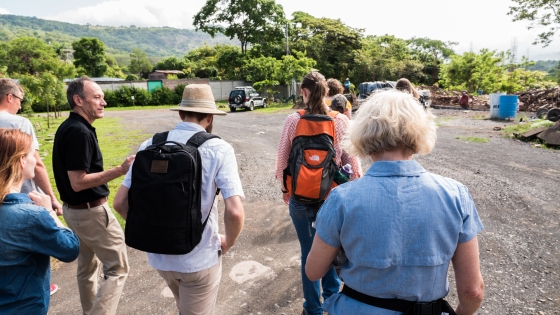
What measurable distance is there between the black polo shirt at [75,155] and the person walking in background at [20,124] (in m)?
0.47

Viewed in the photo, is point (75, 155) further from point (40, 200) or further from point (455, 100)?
point (455, 100)

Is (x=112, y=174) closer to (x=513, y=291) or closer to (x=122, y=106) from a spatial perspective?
(x=513, y=291)

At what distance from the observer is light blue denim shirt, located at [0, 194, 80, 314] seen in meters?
1.67

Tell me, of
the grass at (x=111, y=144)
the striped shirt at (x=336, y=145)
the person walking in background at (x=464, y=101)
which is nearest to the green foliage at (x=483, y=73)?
the person walking in background at (x=464, y=101)

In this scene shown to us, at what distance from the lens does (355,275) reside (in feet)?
4.57

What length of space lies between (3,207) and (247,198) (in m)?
4.70

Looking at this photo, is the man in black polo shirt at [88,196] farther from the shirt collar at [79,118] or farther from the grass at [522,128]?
the grass at [522,128]

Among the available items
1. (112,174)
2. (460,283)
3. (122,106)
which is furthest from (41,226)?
(122,106)

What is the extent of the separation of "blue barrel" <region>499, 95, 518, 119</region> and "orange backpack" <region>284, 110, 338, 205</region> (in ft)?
56.0

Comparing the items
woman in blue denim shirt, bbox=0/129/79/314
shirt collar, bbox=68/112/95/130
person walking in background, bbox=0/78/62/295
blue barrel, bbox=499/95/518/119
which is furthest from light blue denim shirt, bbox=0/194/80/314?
blue barrel, bbox=499/95/518/119

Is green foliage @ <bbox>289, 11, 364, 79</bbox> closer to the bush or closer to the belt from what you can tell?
the bush

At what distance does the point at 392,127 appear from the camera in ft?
4.56

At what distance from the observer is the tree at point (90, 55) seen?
210 ft

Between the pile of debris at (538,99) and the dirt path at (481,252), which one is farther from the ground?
the pile of debris at (538,99)
